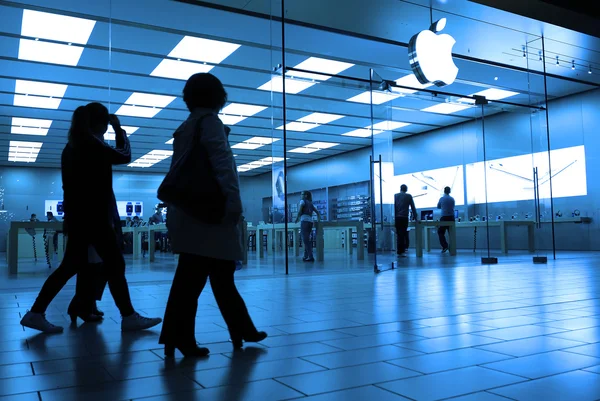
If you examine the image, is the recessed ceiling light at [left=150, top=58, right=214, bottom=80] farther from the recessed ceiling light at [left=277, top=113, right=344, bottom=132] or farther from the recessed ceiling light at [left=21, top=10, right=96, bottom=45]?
the recessed ceiling light at [left=277, top=113, right=344, bottom=132]

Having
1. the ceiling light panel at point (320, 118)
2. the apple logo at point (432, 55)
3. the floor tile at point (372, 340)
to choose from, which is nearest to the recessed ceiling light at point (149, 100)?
the ceiling light panel at point (320, 118)

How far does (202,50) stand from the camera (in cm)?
818

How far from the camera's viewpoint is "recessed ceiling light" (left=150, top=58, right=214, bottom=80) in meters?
8.59

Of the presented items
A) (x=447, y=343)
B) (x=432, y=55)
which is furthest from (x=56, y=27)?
(x=447, y=343)

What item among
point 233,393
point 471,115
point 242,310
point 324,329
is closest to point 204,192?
point 242,310

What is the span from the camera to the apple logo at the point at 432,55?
7.19 metres

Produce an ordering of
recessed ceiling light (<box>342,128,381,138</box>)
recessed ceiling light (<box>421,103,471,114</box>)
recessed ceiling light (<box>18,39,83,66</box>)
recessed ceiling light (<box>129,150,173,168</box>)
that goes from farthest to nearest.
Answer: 1. recessed ceiling light (<box>342,128,381,138</box>)
2. recessed ceiling light (<box>421,103,471,114</box>)
3. recessed ceiling light (<box>129,150,173,168</box>)
4. recessed ceiling light (<box>18,39,83,66</box>)

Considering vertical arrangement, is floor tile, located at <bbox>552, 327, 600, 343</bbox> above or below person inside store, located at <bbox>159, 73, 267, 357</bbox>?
below

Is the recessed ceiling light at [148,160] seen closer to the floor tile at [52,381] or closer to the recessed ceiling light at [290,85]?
the recessed ceiling light at [290,85]

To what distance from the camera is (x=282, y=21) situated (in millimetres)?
6676

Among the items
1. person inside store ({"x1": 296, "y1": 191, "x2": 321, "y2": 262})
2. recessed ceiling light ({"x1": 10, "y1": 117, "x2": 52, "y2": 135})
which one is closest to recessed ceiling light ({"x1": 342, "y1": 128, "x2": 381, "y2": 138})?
person inside store ({"x1": 296, "y1": 191, "x2": 321, "y2": 262})

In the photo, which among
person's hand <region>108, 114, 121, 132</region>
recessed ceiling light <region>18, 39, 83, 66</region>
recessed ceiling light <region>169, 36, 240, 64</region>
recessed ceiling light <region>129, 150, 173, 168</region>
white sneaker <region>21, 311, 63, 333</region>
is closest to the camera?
white sneaker <region>21, 311, 63, 333</region>

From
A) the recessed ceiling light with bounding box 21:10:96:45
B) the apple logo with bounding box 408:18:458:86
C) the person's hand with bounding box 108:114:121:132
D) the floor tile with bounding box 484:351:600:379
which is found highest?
the recessed ceiling light with bounding box 21:10:96:45

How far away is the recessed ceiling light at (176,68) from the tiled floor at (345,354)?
216 inches
